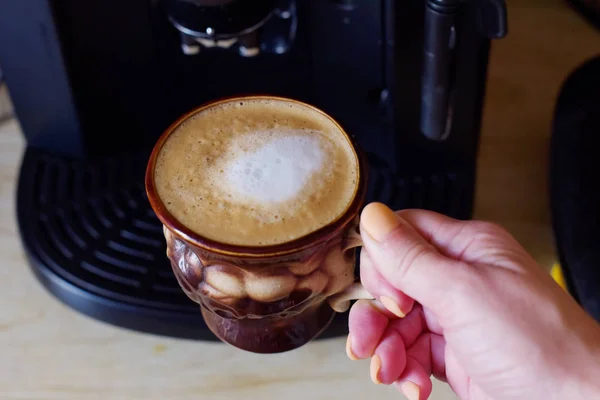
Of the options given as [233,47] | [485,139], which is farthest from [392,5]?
[485,139]

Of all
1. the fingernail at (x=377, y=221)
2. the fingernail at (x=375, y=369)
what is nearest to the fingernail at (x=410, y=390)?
the fingernail at (x=375, y=369)

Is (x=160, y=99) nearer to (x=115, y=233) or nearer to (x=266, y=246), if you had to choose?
(x=115, y=233)

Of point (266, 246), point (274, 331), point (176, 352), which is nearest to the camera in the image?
point (266, 246)

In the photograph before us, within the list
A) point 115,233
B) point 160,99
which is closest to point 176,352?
point 115,233

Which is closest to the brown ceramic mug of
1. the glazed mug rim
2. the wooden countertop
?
the glazed mug rim

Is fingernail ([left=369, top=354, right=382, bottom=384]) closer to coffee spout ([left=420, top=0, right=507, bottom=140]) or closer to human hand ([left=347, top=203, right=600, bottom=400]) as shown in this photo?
human hand ([left=347, top=203, right=600, bottom=400])

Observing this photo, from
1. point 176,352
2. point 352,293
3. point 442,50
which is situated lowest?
point 176,352

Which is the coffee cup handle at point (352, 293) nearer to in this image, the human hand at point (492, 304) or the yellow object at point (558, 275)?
the human hand at point (492, 304)
